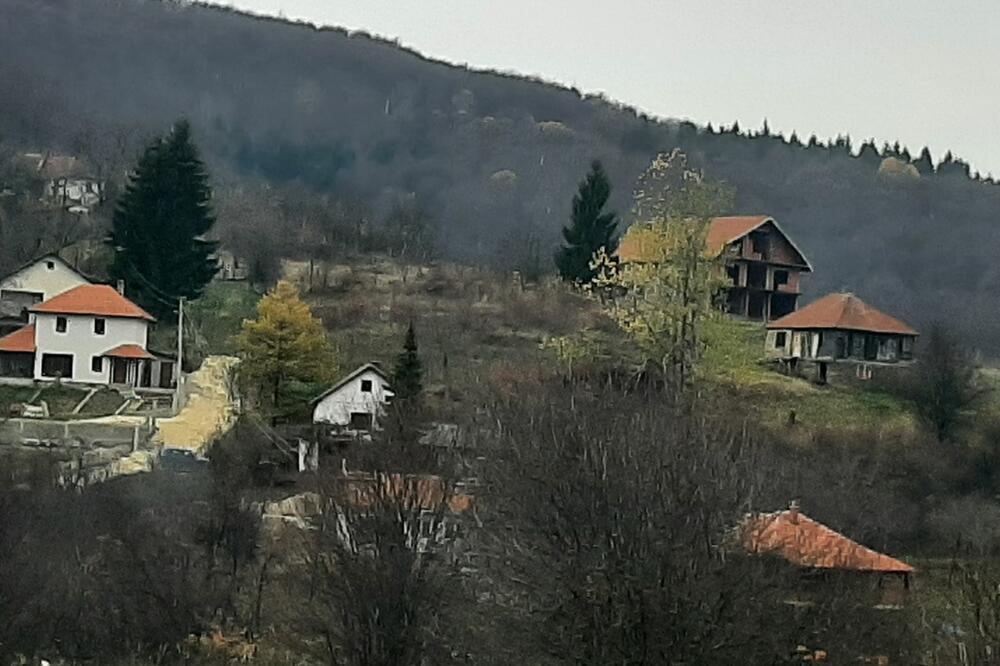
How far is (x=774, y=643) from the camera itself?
1426cm

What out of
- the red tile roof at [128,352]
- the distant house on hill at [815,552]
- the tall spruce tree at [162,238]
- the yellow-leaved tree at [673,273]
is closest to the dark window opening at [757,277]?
the yellow-leaved tree at [673,273]

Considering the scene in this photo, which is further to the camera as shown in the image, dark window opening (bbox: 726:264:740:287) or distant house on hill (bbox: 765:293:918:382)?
dark window opening (bbox: 726:264:740:287)

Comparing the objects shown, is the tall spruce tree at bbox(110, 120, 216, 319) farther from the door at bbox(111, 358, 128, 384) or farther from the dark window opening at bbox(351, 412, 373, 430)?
the dark window opening at bbox(351, 412, 373, 430)

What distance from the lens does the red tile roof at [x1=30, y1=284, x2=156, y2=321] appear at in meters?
42.2

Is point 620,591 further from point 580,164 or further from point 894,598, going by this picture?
point 580,164

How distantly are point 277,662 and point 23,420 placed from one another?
19.3 m

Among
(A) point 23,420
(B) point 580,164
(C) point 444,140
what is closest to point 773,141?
(B) point 580,164

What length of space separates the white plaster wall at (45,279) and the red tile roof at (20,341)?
9.82 feet

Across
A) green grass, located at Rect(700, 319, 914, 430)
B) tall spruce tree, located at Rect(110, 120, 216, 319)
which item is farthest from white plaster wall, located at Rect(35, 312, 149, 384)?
green grass, located at Rect(700, 319, 914, 430)

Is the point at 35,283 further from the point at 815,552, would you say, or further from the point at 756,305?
the point at 815,552

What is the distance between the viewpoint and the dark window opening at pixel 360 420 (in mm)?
32581

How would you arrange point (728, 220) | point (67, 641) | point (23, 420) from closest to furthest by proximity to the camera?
point (67, 641) → point (23, 420) → point (728, 220)

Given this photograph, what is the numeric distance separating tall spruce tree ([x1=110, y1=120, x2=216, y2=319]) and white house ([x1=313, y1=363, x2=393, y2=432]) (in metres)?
11.4

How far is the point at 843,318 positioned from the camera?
146 ft
